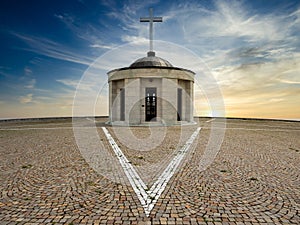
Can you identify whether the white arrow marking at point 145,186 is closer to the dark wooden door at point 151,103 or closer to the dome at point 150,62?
the dark wooden door at point 151,103

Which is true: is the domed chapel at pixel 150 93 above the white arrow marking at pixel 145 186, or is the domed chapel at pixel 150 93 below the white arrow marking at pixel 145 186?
above

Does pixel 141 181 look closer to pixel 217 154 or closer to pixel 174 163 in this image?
pixel 174 163

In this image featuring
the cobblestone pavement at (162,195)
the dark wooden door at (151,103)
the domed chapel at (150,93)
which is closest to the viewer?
the cobblestone pavement at (162,195)

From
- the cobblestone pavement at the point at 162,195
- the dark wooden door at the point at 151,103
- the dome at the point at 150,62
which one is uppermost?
the dome at the point at 150,62

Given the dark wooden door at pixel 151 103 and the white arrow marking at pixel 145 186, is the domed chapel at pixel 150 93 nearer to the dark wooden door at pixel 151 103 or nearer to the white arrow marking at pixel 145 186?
the dark wooden door at pixel 151 103

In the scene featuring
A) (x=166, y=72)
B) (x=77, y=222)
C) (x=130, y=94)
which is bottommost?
(x=77, y=222)

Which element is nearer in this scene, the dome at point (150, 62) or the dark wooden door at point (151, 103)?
the dark wooden door at point (151, 103)

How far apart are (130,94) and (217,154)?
555 inches

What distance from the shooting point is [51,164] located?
22.7 ft

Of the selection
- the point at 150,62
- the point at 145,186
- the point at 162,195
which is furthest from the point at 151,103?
the point at 162,195

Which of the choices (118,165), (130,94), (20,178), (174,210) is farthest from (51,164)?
(130,94)

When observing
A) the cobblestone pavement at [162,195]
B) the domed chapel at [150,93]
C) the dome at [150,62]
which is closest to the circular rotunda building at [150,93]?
the domed chapel at [150,93]

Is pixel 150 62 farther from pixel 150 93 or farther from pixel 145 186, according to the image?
pixel 145 186

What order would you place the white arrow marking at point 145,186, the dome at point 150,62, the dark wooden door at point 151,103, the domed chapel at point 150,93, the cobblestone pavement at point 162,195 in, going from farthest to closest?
1. the dome at point 150,62
2. the dark wooden door at point 151,103
3. the domed chapel at point 150,93
4. the white arrow marking at point 145,186
5. the cobblestone pavement at point 162,195
